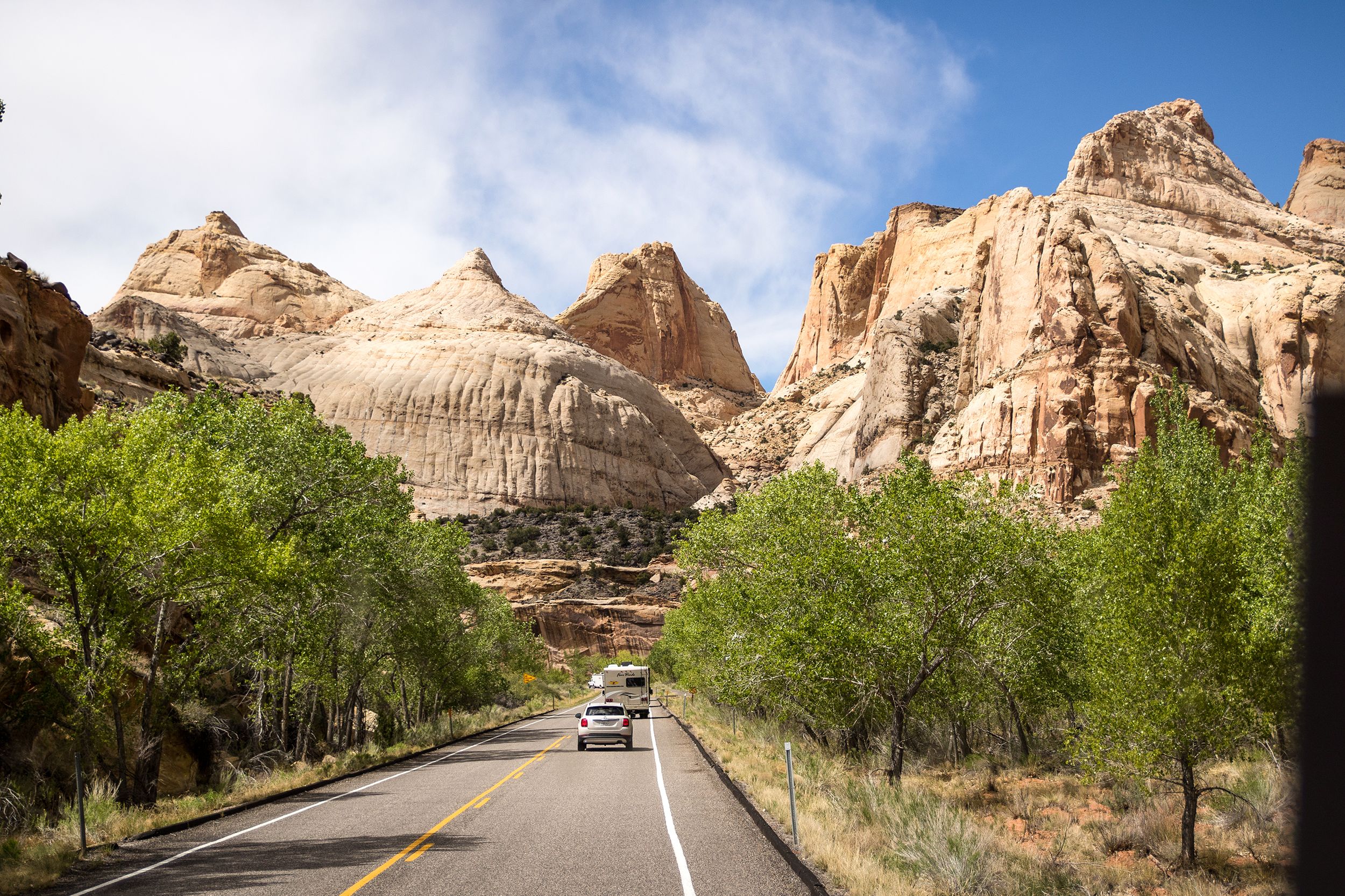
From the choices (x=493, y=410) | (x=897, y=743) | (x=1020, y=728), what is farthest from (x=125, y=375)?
(x=493, y=410)

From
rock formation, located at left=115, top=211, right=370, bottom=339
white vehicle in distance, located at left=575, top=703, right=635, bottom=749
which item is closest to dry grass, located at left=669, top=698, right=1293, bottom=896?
white vehicle in distance, located at left=575, top=703, right=635, bottom=749

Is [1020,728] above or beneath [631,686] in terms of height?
above

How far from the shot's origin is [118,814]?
14445 mm

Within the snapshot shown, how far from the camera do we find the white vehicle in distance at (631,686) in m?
49.4

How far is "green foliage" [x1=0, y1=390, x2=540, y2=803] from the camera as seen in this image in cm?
1457

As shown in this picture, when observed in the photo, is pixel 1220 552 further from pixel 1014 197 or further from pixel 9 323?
pixel 1014 197

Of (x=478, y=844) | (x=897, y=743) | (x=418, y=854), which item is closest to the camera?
(x=418, y=854)

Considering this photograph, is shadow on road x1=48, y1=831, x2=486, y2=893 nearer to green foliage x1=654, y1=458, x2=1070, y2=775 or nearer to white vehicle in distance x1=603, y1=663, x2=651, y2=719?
green foliage x1=654, y1=458, x2=1070, y2=775

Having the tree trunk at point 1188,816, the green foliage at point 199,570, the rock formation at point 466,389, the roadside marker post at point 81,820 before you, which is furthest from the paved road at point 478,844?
the rock formation at point 466,389

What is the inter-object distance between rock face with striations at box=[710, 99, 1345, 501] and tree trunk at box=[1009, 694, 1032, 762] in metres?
7.88

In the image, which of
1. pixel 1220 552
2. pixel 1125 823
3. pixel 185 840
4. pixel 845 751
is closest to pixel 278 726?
pixel 185 840

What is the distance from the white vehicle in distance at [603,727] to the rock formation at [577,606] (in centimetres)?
5988

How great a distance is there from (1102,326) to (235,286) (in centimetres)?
16115

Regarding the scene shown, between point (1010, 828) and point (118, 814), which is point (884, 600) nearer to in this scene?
point (1010, 828)
